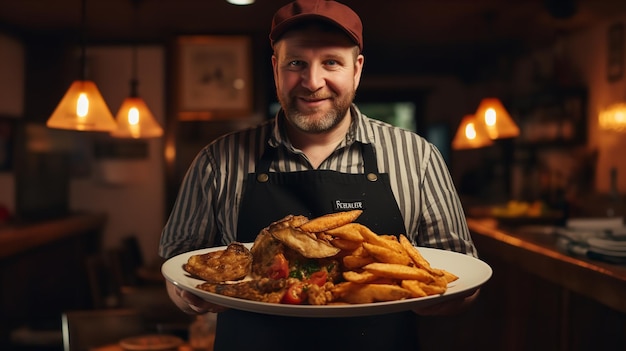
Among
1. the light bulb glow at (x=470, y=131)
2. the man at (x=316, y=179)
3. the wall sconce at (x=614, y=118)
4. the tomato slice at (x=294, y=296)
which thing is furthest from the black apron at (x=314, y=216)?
the wall sconce at (x=614, y=118)

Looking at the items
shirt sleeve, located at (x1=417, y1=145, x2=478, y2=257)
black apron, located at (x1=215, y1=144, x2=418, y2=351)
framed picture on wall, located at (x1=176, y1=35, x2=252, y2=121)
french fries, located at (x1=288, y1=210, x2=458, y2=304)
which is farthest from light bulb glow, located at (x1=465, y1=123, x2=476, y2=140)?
french fries, located at (x1=288, y1=210, x2=458, y2=304)

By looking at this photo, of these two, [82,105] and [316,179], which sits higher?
[82,105]

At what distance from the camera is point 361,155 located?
70.1 inches

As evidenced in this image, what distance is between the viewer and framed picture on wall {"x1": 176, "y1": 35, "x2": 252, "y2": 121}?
18.6ft

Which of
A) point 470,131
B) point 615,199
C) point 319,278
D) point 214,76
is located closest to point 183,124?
point 214,76

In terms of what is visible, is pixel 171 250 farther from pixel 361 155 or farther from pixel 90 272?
pixel 90 272

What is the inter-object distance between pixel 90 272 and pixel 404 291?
2.88 metres

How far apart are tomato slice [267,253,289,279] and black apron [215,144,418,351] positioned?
0.22m

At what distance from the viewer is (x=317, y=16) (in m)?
1.59

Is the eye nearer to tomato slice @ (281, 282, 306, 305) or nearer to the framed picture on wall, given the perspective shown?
tomato slice @ (281, 282, 306, 305)

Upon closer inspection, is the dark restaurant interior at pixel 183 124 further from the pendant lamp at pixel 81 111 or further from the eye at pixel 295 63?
the eye at pixel 295 63

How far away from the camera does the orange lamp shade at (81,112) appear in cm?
293

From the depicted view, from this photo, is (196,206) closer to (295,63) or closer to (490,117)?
(295,63)

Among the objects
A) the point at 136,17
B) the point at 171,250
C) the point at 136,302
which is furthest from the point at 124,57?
the point at 171,250
